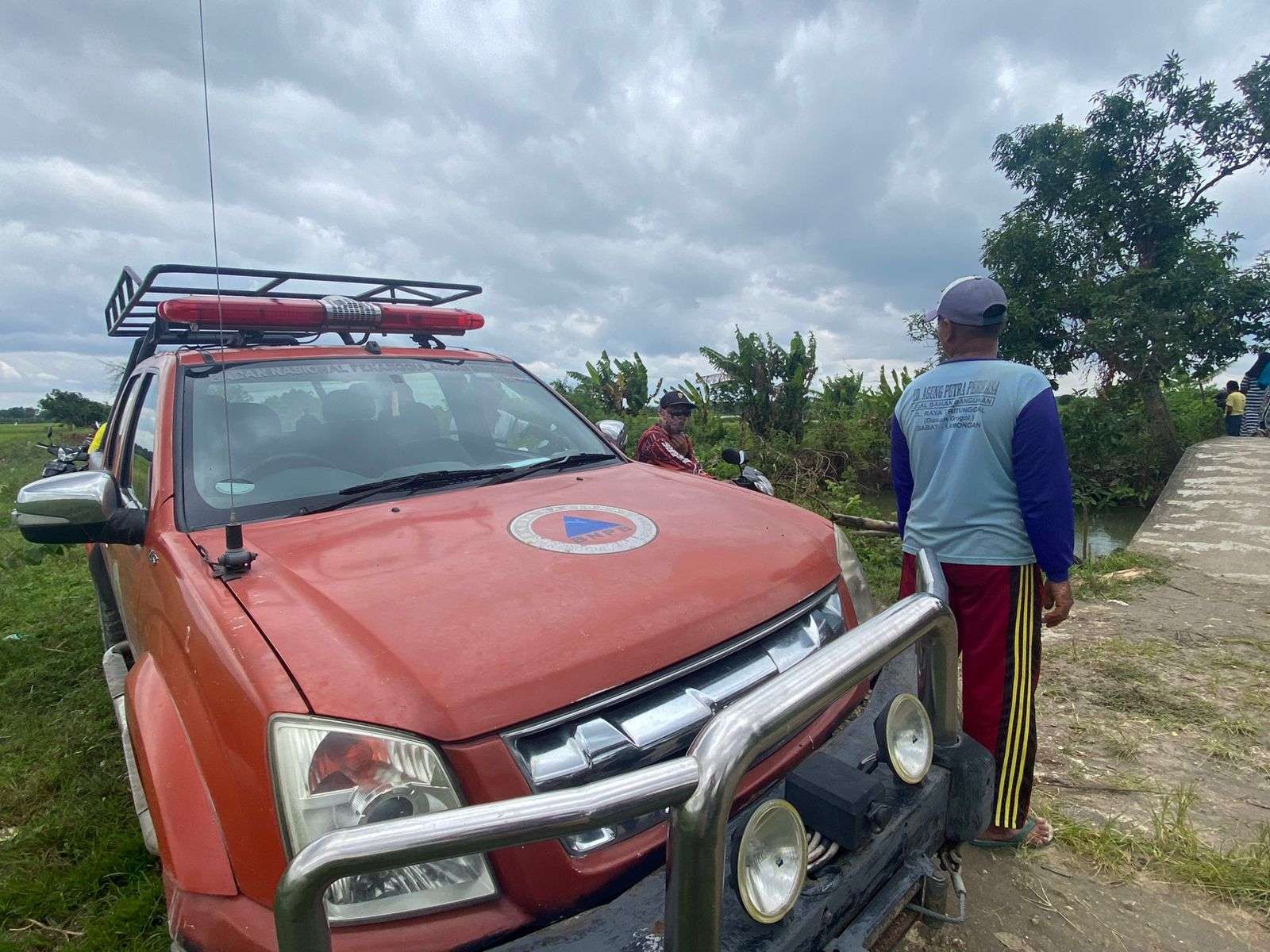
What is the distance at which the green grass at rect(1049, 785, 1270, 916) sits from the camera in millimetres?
2203

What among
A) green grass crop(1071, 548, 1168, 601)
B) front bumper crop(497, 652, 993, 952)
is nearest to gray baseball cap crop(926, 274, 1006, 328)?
front bumper crop(497, 652, 993, 952)

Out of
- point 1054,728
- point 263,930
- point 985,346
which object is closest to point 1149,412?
point 1054,728

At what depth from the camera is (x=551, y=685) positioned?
1.34 meters

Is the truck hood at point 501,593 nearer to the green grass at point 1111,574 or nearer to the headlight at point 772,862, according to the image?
the headlight at point 772,862

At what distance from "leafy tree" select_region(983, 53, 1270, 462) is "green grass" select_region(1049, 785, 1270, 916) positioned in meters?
13.3

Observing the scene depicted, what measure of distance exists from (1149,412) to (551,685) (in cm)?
1708

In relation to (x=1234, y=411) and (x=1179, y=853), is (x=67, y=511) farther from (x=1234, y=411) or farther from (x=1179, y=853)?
(x=1234, y=411)

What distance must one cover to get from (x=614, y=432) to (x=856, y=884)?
8.01 feet

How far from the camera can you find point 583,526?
6.72ft

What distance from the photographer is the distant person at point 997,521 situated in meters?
2.19

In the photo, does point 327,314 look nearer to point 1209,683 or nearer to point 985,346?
point 985,346

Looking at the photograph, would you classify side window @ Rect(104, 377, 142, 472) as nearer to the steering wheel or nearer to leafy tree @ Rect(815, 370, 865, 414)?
the steering wheel

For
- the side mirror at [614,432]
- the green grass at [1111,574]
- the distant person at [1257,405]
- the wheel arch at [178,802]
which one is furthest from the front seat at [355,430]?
the distant person at [1257,405]

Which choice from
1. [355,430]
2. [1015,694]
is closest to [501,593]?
[355,430]
